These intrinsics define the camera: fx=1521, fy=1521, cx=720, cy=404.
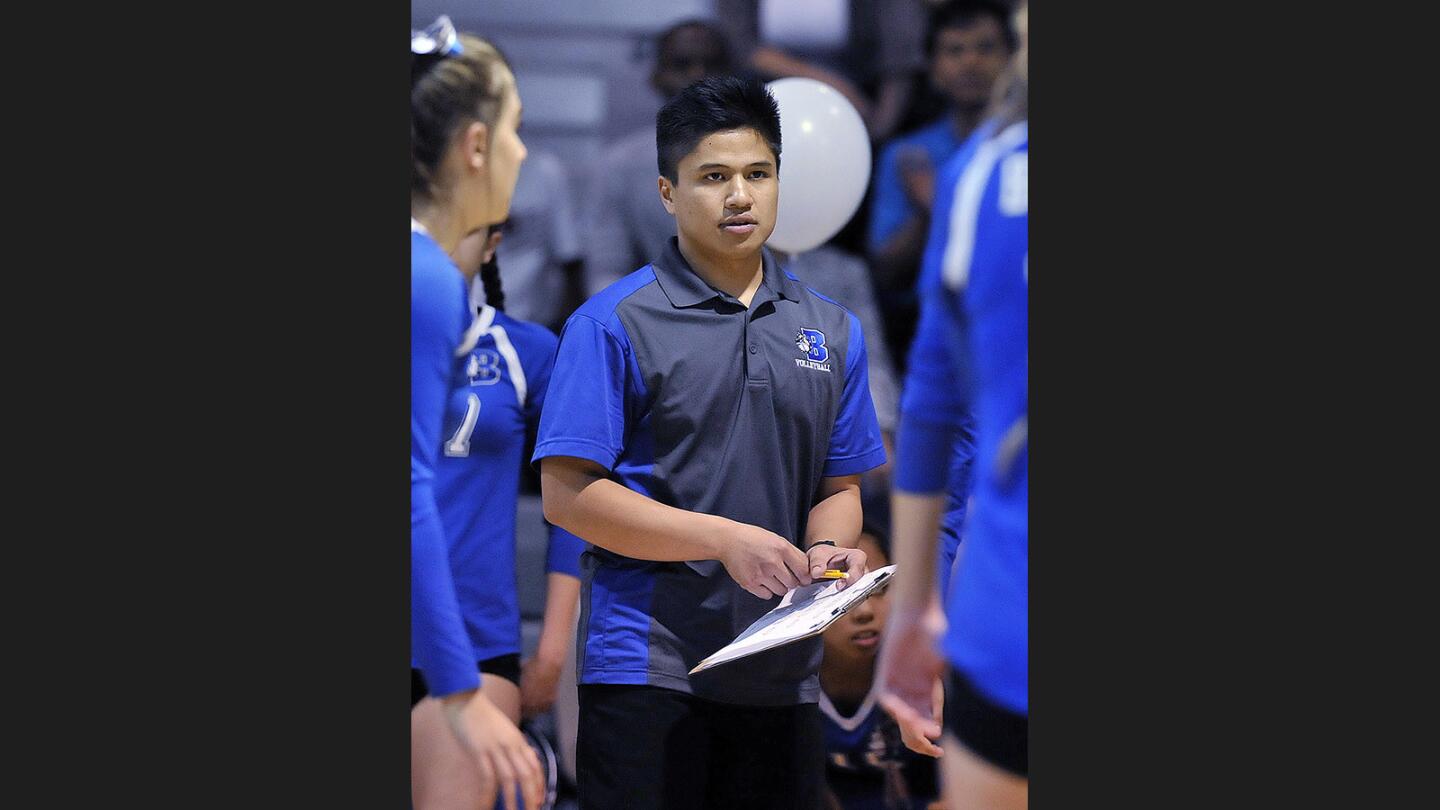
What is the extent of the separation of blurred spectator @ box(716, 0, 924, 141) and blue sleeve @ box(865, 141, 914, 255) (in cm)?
6

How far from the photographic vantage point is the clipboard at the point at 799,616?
300 cm

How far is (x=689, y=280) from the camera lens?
334cm

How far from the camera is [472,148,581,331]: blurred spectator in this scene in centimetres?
354

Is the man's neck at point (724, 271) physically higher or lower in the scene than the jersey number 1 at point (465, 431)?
higher

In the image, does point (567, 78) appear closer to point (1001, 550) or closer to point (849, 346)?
point (849, 346)

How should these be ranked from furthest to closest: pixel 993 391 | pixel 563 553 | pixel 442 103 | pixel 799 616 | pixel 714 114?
pixel 563 553, pixel 442 103, pixel 714 114, pixel 993 391, pixel 799 616

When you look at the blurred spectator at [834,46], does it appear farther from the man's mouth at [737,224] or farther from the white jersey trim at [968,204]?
the man's mouth at [737,224]

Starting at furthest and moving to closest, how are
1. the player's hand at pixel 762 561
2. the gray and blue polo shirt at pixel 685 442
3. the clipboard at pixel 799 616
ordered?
the gray and blue polo shirt at pixel 685 442, the player's hand at pixel 762 561, the clipboard at pixel 799 616

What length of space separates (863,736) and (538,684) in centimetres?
77

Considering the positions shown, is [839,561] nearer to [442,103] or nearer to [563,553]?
[563,553]

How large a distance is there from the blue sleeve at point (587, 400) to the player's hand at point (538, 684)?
536mm

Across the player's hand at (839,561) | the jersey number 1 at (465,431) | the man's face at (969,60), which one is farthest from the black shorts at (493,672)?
the man's face at (969,60)

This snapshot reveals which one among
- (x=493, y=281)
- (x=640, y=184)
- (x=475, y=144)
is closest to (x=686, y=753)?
→ (x=493, y=281)

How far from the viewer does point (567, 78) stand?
3.51 metres
